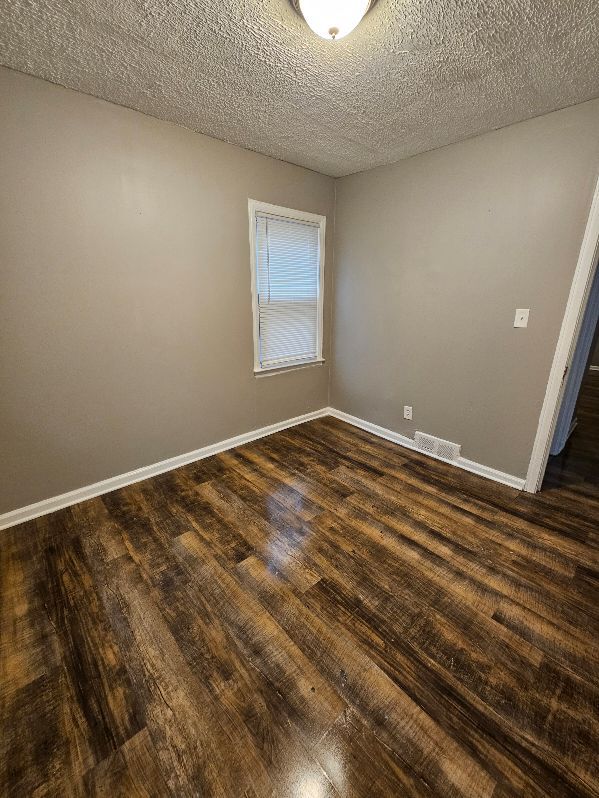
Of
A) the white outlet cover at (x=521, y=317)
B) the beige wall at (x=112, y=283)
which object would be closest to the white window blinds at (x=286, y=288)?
the beige wall at (x=112, y=283)

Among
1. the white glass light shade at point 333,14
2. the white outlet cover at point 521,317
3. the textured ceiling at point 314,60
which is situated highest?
the textured ceiling at point 314,60

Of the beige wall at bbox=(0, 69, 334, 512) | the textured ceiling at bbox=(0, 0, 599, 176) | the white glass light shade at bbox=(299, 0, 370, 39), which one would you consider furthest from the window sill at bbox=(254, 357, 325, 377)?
the white glass light shade at bbox=(299, 0, 370, 39)

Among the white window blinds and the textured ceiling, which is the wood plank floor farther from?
the textured ceiling

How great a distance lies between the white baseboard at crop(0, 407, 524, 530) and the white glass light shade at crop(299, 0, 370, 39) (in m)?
2.69

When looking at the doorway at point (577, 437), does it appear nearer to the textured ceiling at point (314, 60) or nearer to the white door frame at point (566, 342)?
the white door frame at point (566, 342)

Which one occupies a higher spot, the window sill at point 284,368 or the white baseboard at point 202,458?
the window sill at point 284,368

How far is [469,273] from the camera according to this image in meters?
2.47

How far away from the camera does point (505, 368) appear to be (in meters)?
2.40

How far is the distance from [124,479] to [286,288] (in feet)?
7.18

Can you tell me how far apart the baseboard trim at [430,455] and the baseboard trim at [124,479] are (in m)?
0.65

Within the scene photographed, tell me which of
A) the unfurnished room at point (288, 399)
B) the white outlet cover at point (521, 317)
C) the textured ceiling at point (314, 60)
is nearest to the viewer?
the unfurnished room at point (288, 399)

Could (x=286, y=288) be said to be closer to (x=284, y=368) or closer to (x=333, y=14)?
(x=284, y=368)

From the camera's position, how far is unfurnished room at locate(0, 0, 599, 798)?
1.13 metres

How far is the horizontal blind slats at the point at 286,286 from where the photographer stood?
2.90m
